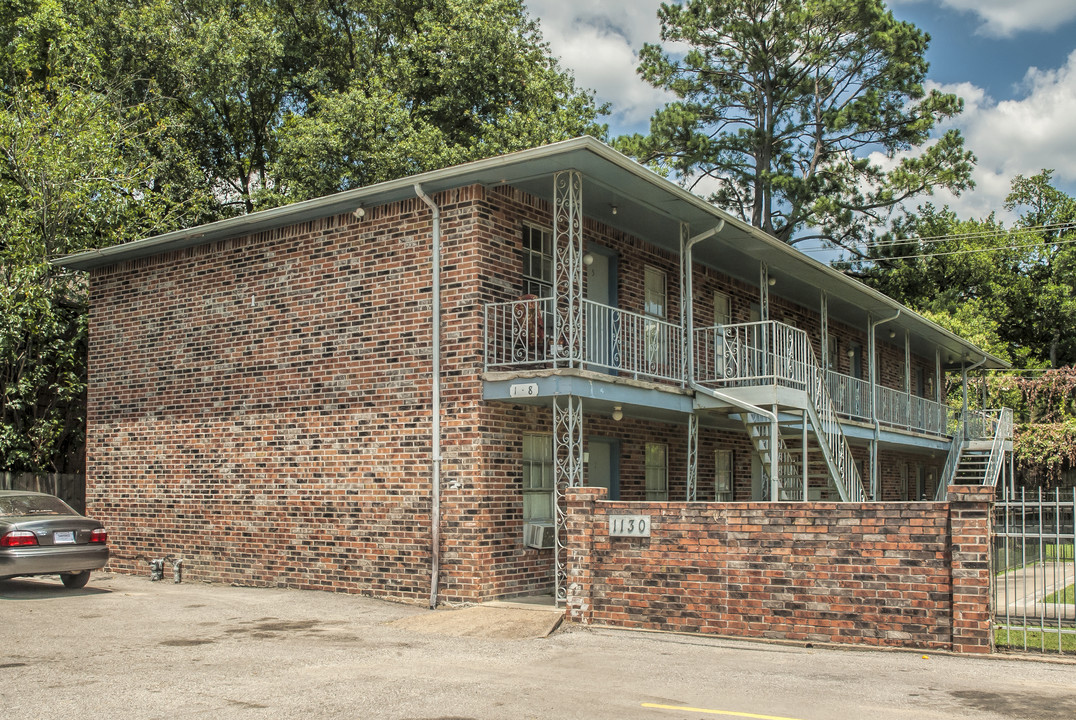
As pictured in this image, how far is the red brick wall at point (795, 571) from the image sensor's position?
9234 millimetres

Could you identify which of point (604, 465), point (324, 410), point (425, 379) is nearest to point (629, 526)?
point (425, 379)

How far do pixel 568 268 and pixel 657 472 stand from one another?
501 cm

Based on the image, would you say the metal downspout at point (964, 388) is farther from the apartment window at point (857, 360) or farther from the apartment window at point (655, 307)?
the apartment window at point (655, 307)

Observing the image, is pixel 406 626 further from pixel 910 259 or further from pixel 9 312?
pixel 910 259

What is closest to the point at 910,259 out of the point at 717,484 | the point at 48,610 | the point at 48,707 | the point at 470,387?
the point at 717,484

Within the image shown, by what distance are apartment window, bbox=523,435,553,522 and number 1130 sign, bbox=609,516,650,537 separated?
2.80 metres

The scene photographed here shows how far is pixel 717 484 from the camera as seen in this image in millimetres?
18594

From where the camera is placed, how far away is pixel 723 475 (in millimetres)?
18844

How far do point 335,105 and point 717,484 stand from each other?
47.4 feet

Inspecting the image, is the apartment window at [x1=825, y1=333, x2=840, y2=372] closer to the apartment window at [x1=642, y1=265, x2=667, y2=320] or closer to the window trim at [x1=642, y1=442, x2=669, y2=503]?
the apartment window at [x1=642, y1=265, x2=667, y2=320]

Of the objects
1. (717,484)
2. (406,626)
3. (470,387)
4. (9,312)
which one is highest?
(9,312)

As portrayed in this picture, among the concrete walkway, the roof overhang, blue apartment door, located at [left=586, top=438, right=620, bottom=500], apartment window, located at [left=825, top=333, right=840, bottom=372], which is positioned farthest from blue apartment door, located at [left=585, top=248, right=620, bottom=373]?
apartment window, located at [left=825, top=333, right=840, bottom=372]

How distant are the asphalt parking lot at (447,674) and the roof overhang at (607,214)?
534cm

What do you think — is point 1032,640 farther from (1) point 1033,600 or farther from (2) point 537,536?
(2) point 537,536
